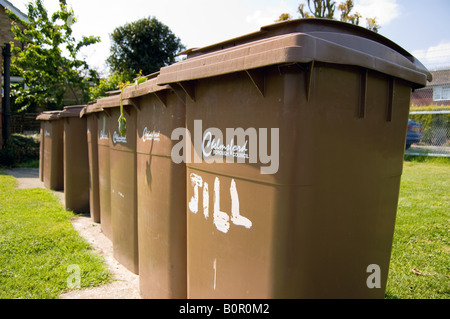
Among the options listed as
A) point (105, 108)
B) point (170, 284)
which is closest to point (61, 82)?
point (105, 108)

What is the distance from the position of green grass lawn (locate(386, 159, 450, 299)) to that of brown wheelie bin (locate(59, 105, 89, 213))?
17.8 feet

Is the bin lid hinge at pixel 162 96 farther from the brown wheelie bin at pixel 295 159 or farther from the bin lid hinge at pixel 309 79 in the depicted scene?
the bin lid hinge at pixel 309 79

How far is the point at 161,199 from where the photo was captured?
9.63 feet

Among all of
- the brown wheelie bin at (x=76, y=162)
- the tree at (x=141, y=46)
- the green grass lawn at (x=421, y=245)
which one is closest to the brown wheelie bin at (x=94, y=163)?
the brown wheelie bin at (x=76, y=162)

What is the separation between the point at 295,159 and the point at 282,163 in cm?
7

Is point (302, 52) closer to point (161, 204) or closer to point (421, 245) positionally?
point (161, 204)

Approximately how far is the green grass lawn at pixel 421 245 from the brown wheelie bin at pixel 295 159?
3.23ft

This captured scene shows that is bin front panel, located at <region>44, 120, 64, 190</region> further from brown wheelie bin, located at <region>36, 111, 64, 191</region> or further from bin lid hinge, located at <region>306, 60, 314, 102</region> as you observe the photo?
bin lid hinge, located at <region>306, 60, 314, 102</region>

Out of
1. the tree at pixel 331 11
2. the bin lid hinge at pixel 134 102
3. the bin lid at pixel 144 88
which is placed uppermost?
the tree at pixel 331 11

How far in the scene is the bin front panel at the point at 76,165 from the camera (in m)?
6.62

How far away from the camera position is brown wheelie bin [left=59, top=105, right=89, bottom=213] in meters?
6.62

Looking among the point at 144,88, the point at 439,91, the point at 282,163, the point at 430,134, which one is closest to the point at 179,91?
the point at 144,88
